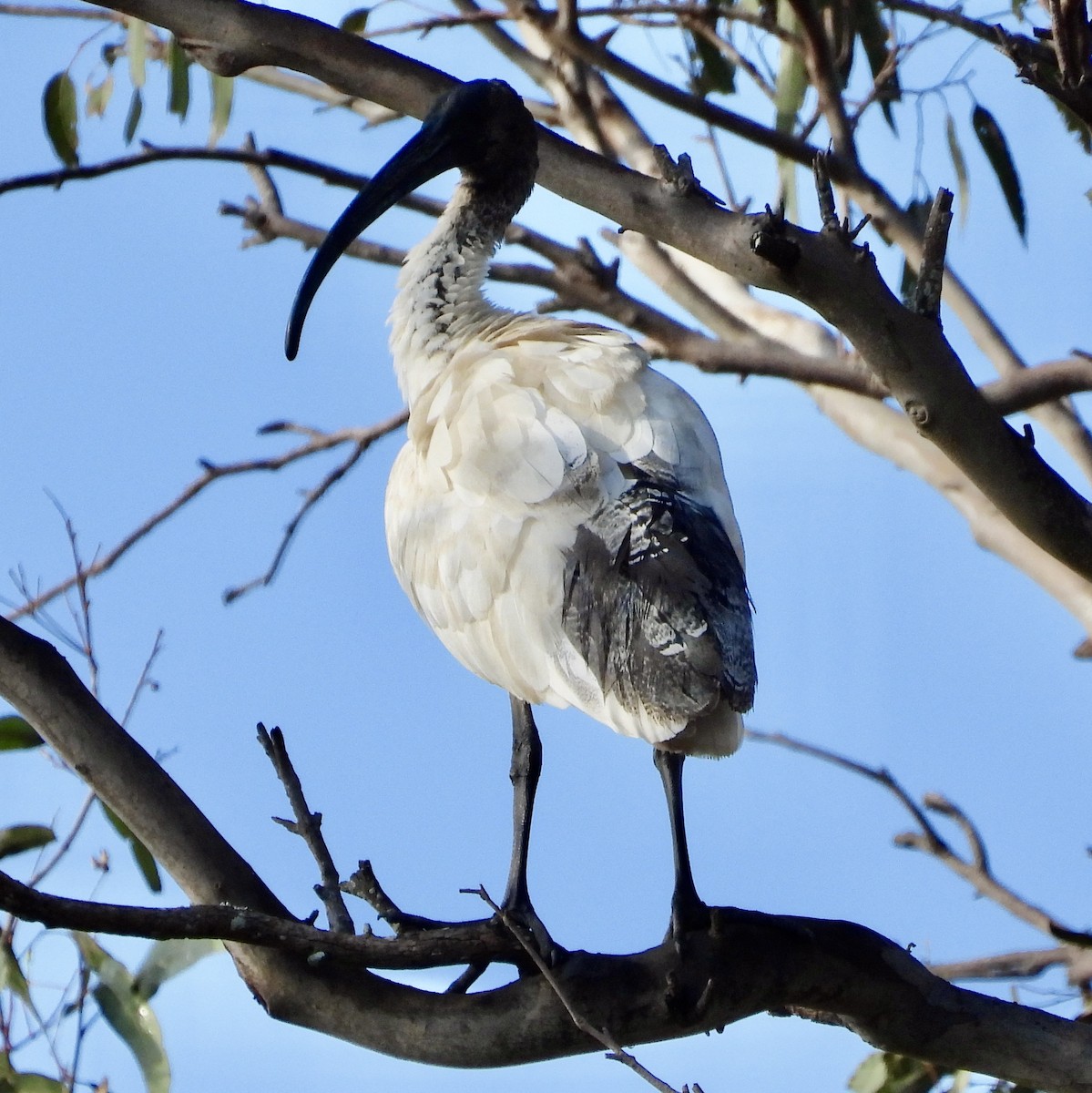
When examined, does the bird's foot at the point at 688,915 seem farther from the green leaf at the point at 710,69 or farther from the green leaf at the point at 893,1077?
the green leaf at the point at 710,69

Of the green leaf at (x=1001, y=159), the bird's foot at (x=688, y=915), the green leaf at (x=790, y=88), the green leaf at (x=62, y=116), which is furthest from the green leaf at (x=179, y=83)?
the bird's foot at (x=688, y=915)

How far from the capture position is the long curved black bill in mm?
3312

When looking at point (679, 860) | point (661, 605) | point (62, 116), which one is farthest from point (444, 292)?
point (62, 116)

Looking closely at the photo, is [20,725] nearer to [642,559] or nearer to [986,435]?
[642,559]

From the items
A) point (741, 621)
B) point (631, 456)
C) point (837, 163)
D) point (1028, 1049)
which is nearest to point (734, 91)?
point (837, 163)

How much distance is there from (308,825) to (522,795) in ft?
2.65

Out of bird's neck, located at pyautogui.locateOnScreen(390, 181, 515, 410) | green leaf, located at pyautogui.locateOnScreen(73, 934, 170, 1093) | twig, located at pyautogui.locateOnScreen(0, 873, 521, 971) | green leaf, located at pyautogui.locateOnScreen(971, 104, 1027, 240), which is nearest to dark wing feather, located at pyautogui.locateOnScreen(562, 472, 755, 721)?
twig, located at pyautogui.locateOnScreen(0, 873, 521, 971)

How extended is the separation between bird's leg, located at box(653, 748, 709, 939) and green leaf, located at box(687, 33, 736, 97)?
271 cm

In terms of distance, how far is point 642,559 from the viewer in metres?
2.38

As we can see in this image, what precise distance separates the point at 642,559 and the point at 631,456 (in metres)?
0.27

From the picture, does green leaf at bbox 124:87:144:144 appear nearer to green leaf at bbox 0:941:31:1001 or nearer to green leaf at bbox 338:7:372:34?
green leaf at bbox 338:7:372:34

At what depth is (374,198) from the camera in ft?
11.2

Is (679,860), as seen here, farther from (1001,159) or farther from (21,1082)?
(1001,159)

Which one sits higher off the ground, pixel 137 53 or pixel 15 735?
pixel 137 53
